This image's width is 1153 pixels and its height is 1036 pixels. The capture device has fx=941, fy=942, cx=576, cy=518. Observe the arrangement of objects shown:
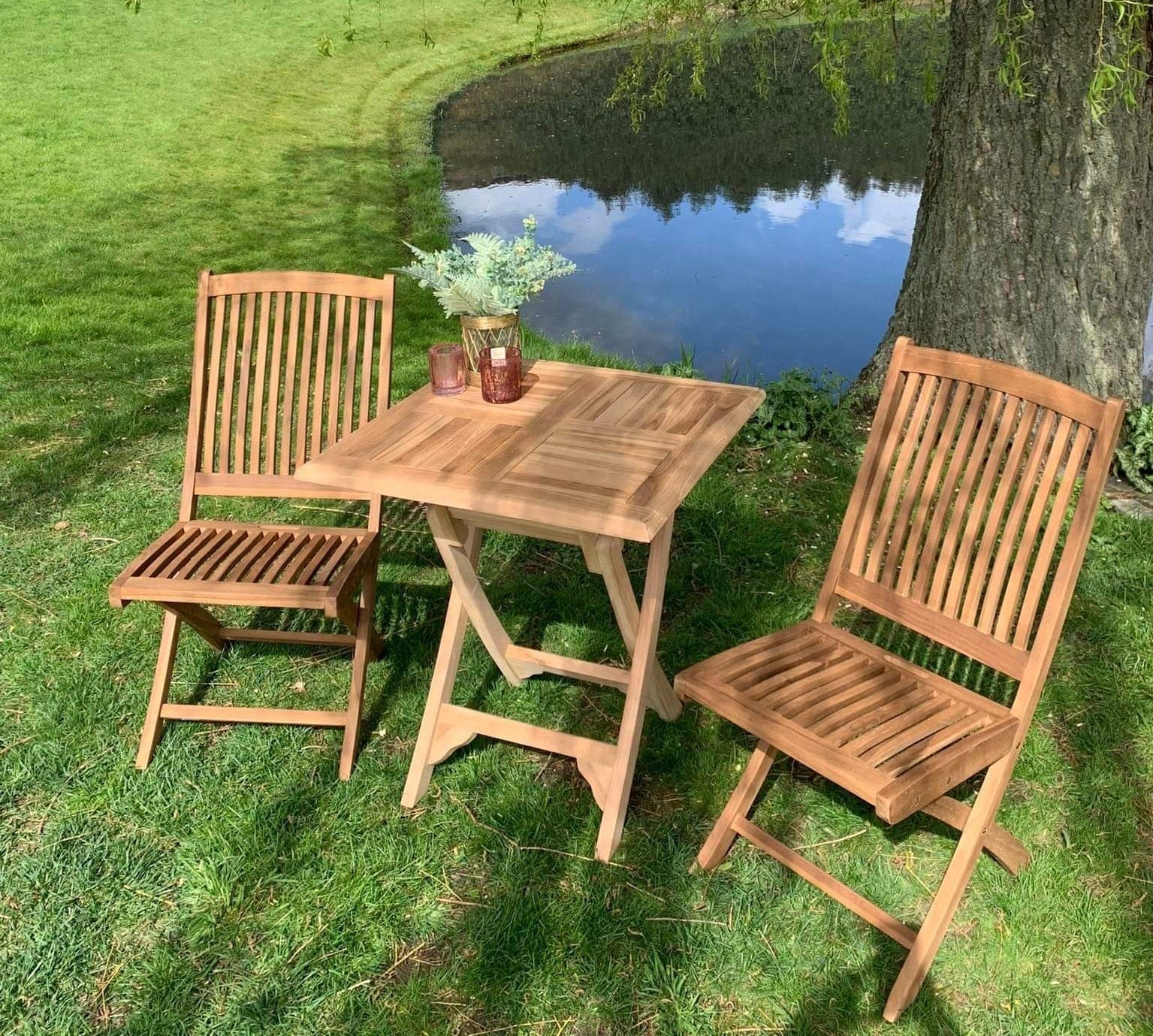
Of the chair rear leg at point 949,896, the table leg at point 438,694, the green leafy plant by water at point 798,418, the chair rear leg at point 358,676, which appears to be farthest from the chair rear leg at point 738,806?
the green leafy plant by water at point 798,418

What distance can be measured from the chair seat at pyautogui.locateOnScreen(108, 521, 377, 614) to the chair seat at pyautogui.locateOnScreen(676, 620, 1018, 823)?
1.10 meters

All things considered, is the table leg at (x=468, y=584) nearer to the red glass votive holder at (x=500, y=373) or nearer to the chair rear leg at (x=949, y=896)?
the red glass votive holder at (x=500, y=373)

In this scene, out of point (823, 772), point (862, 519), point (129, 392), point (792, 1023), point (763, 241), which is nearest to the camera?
point (823, 772)

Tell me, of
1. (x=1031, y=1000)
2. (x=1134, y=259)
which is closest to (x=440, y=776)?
(x=1031, y=1000)

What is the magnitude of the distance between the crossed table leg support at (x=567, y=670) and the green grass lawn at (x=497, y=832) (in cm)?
16

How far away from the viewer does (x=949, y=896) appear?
7.21ft

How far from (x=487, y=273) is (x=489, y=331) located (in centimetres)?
16

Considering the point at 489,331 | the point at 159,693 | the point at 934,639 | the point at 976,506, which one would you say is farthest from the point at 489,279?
the point at 159,693

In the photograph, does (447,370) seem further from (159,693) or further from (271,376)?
(159,693)

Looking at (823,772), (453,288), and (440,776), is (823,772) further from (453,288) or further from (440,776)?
(453,288)

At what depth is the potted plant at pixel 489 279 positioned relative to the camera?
2.64 metres

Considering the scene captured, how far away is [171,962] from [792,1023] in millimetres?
1529

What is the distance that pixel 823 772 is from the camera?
6.73 ft

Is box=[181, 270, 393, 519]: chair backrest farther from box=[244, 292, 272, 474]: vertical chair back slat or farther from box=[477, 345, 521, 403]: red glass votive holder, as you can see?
box=[477, 345, 521, 403]: red glass votive holder
